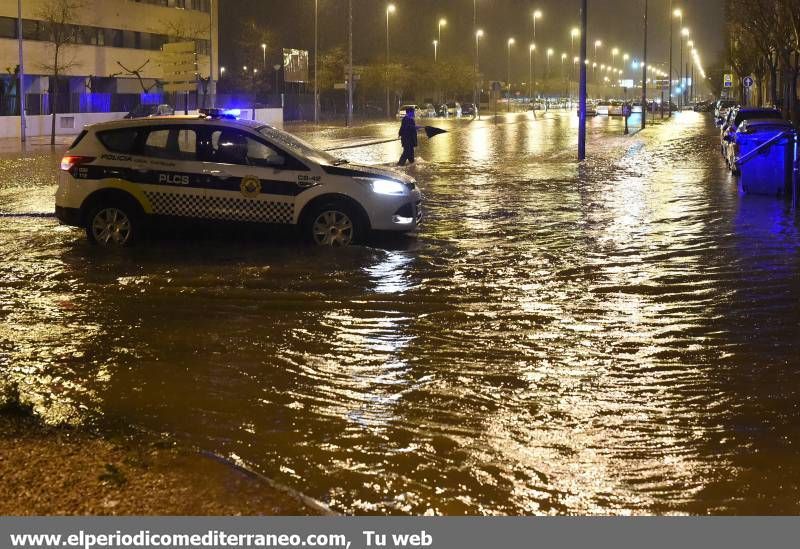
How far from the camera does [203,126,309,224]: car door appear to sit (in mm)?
13430

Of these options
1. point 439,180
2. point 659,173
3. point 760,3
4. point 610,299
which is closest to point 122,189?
point 610,299

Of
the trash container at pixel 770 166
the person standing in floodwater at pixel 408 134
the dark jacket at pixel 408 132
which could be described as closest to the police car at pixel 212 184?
the trash container at pixel 770 166

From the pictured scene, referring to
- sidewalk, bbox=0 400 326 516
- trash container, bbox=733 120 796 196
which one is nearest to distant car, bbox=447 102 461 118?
trash container, bbox=733 120 796 196

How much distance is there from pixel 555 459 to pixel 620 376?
6.24ft

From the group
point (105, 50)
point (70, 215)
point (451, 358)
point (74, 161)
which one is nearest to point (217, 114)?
point (74, 161)

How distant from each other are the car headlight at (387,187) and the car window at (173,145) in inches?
83.1

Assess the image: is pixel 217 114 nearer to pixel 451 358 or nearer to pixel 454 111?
pixel 451 358

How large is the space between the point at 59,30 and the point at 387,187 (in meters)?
43.5

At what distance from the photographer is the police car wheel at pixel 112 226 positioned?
13.7 m

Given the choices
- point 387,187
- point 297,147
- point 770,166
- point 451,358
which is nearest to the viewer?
point 451,358

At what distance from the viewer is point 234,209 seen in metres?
13.5

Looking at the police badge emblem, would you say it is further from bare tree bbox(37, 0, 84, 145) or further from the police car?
bare tree bbox(37, 0, 84, 145)

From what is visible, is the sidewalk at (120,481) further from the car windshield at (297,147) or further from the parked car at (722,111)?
the parked car at (722,111)

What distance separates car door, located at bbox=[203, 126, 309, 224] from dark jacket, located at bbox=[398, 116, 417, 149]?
15.2 metres
